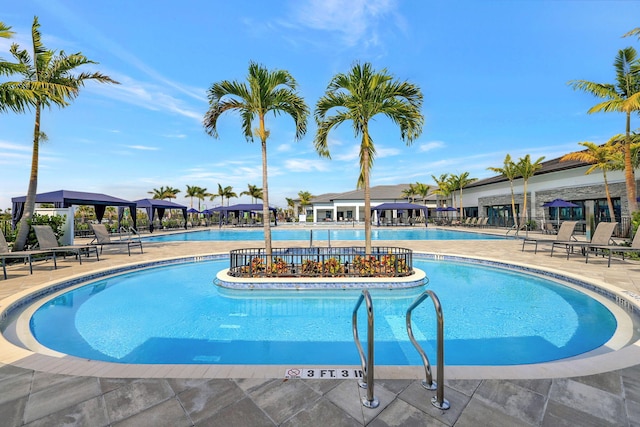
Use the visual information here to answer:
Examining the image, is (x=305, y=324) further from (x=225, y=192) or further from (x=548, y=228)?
(x=225, y=192)

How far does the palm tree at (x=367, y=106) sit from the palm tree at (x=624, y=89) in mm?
9784

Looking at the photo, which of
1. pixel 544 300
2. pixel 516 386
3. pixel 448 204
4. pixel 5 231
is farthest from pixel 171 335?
pixel 448 204

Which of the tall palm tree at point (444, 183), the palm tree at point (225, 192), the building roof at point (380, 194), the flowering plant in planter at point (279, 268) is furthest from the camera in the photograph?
the palm tree at point (225, 192)

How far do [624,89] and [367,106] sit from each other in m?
13.4

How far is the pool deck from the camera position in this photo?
7.03 ft

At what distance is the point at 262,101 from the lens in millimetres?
7754

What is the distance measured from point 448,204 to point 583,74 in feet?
101

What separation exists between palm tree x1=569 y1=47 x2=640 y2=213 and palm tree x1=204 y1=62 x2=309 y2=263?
506 inches

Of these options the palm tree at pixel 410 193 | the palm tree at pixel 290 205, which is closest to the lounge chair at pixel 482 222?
the palm tree at pixel 410 193

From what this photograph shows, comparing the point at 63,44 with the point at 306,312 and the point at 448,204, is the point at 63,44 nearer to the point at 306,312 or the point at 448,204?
the point at 306,312

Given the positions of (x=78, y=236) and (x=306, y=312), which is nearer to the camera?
(x=306, y=312)

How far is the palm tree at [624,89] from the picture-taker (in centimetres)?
1188

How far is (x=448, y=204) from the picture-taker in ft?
141

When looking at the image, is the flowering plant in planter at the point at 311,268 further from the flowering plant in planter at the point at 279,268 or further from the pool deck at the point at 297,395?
the pool deck at the point at 297,395
